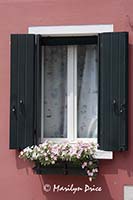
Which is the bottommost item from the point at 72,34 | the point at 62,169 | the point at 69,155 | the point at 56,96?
the point at 62,169

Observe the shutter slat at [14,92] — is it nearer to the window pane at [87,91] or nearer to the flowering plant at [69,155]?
the flowering plant at [69,155]

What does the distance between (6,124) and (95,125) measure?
110 centimetres

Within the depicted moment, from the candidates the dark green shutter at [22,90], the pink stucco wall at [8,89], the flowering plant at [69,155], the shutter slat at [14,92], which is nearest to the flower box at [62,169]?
the flowering plant at [69,155]

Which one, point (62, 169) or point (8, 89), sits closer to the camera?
point (62, 169)

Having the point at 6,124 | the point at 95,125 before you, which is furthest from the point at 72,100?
the point at 6,124

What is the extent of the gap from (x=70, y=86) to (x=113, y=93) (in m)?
0.61

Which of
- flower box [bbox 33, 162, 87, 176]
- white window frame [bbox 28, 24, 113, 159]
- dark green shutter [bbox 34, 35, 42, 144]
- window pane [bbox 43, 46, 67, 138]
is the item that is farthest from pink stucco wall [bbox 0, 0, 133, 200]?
window pane [bbox 43, 46, 67, 138]

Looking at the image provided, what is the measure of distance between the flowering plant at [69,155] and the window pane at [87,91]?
0.36 m

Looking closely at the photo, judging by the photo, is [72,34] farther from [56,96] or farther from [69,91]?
[56,96]

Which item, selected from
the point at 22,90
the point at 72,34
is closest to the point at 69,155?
the point at 22,90

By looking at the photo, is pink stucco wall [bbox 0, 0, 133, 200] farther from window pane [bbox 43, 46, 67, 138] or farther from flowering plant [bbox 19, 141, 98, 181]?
window pane [bbox 43, 46, 67, 138]

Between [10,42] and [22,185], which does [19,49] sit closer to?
[10,42]

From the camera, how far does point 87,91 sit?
6543 millimetres

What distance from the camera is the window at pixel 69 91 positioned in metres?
6.51
